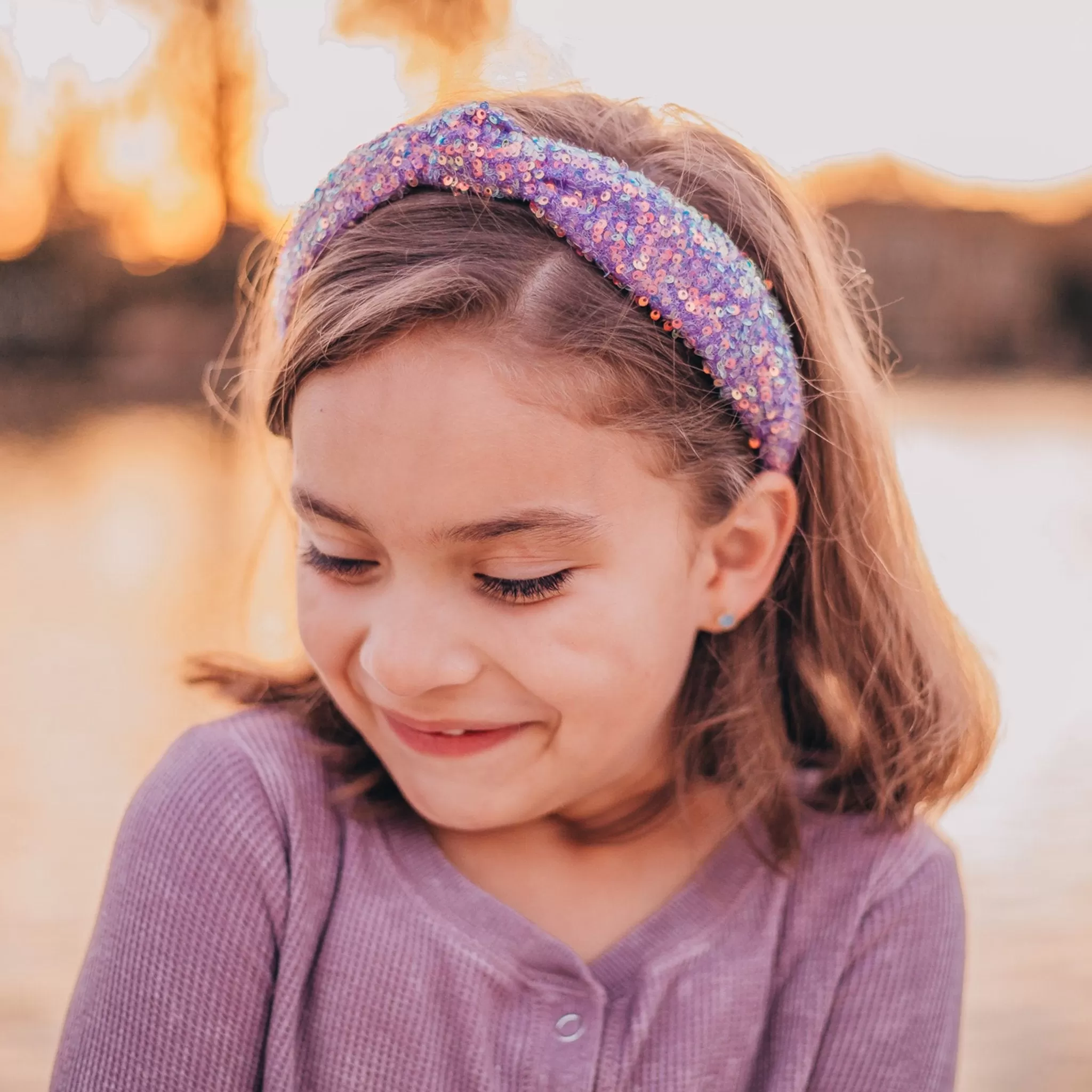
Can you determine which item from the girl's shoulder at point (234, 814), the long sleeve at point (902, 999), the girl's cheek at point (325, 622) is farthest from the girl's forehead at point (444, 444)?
the long sleeve at point (902, 999)

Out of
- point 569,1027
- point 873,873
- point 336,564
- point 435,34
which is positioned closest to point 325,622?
point 336,564

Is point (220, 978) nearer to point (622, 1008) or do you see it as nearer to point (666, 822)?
point (622, 1008)

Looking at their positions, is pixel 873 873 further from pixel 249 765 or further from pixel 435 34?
pixel 435 34

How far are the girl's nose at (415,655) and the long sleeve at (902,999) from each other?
563 millimetres

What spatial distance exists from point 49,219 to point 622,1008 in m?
16.5

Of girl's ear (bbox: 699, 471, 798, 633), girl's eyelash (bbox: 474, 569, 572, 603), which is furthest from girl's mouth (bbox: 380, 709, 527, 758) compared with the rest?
girl's ear (bbox: 699, 471, 798, 633)

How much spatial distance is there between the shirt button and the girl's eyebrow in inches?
19.5

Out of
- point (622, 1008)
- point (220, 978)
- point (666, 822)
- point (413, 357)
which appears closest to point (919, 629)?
point (666, 822)

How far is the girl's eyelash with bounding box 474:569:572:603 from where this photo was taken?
132 cm

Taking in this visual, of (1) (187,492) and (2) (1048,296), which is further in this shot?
(2) (1048,296)

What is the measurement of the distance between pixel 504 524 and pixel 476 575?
2.5 inches

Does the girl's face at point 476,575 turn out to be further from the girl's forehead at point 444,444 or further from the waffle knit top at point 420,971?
the waffle knit top at point 420,971

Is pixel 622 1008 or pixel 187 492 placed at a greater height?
pixel 622 1008

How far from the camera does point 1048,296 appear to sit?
65.8 feet
